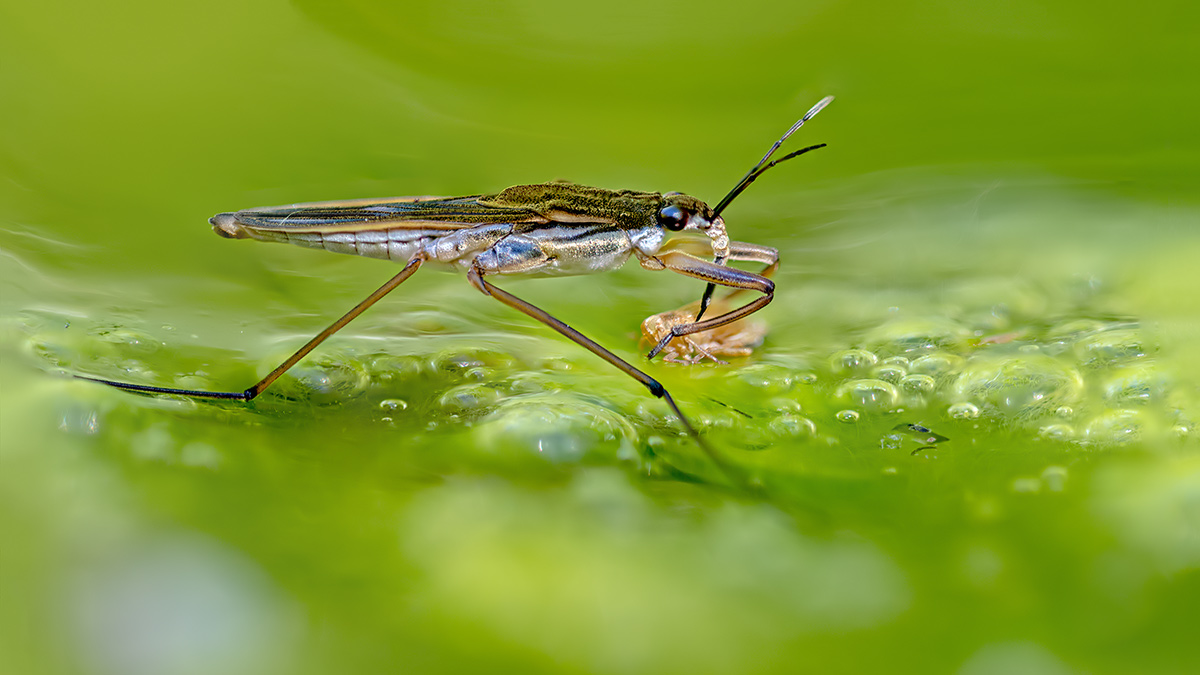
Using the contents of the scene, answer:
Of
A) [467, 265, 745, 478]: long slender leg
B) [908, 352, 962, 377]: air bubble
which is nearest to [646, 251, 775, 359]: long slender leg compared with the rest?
[467, 265, 745, 478]: long slender leg

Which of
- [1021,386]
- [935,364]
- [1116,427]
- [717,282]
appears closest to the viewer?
[1116,427]

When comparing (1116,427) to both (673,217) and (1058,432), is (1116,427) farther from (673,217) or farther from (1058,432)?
(673,217)

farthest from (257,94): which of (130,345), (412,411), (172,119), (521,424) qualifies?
(521,424)

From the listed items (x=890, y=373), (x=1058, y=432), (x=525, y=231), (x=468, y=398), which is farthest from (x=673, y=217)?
(x=1058, y=432)

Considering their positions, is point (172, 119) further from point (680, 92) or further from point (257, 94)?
point (680, 92)

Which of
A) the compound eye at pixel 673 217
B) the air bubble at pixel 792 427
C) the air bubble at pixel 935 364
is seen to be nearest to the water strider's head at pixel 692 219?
the compound eye at pixel 673 217

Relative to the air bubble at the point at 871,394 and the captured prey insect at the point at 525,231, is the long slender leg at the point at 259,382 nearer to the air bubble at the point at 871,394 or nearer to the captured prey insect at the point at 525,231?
the captured prey insect at the point at 525,231
